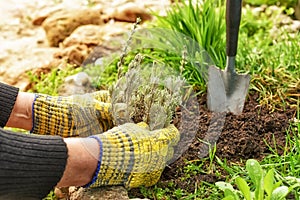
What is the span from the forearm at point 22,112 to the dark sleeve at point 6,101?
0.8 inches

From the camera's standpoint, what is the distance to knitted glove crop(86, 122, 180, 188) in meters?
1.99

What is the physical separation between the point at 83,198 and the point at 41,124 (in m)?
0.38

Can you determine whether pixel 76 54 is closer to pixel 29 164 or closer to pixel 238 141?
pixel 238 141

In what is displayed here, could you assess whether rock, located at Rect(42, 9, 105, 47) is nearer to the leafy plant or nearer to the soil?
the soil

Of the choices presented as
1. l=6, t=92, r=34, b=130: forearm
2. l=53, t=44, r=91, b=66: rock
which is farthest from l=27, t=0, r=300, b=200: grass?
l=6, t=92, r=34, b=130: forearm

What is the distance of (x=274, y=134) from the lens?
2385 mm

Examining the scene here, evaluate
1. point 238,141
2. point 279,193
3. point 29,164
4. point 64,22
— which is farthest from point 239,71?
point 64,22

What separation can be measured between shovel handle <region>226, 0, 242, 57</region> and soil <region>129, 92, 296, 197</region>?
10.7 inches

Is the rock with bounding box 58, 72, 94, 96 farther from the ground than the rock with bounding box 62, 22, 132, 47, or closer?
closer

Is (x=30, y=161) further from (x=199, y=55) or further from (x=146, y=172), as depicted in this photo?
(x=199, y=55)

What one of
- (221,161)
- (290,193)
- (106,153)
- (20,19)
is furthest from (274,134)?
(20,19)

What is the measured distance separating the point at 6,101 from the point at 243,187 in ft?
3.14

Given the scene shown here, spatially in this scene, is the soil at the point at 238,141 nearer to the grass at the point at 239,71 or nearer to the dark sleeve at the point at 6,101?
the grass at the point at 239,71

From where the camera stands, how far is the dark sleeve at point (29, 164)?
183cm
